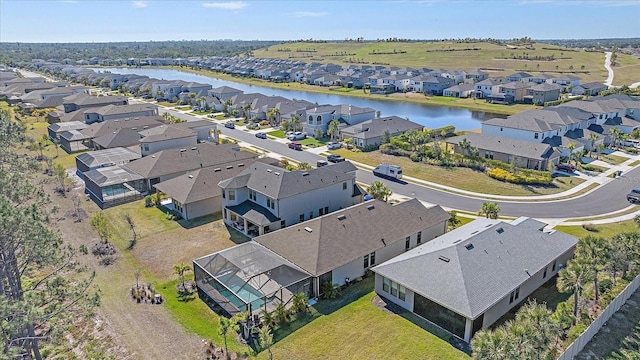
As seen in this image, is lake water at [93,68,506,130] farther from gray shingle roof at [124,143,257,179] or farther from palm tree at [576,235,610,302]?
palm tree at [576,235,610,302]

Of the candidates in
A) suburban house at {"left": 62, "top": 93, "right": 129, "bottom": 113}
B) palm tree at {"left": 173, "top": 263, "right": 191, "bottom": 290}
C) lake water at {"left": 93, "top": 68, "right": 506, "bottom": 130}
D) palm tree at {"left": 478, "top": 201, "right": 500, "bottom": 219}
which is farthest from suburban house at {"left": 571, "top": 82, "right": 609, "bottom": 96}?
palm tree at {"left": 173, "top": 263, "right": 191, "bottom": 290}

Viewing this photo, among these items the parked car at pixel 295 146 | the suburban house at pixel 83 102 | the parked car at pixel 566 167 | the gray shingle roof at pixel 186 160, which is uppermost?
the suburban house at pixel 83 102

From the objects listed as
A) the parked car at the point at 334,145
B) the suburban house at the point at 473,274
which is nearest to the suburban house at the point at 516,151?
the parked car at the point at 334,145

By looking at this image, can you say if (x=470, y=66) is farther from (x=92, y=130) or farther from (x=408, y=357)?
(x=408, y=357)

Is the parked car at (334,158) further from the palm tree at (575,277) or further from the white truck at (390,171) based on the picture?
the palm tree at (575,277)

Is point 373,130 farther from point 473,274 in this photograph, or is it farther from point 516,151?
point 473,274
